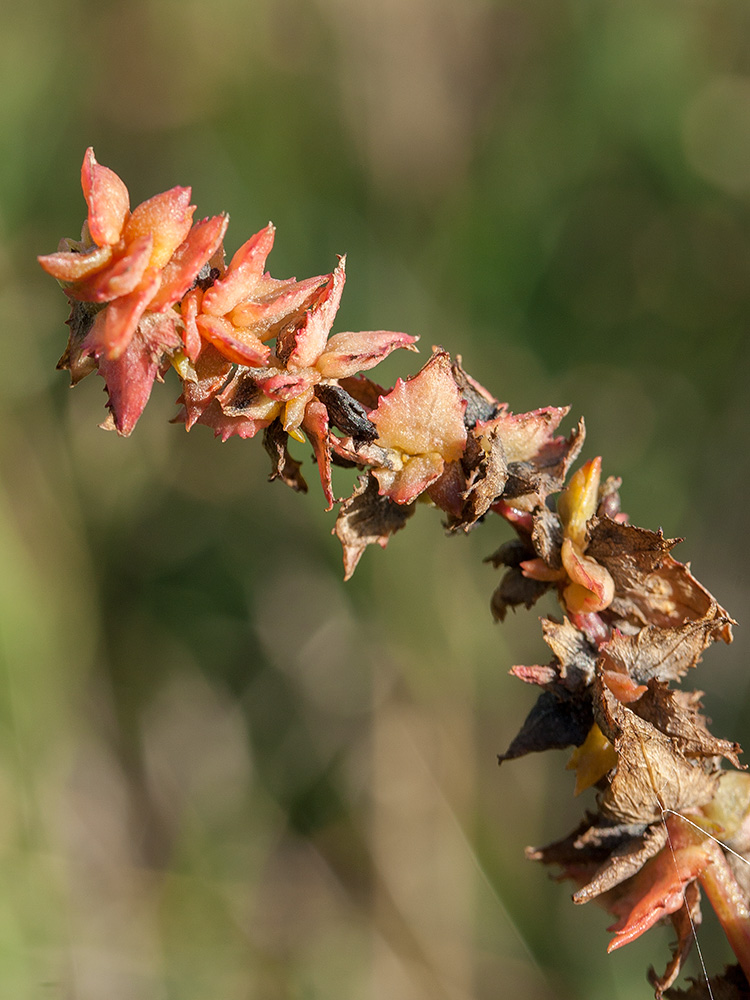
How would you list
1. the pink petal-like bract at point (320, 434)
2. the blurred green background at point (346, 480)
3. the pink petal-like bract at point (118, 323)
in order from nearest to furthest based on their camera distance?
the pink petal-like bract at point (118, 323) → the pink petal-like bract at point (320, 434) → the blurred green background at point (346, 480)

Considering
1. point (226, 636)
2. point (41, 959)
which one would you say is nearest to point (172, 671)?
point (226, 636)

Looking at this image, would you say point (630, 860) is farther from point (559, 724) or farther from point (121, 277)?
point (121, 277)

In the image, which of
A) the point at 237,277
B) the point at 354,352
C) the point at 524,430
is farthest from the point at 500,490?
the point at 237,277

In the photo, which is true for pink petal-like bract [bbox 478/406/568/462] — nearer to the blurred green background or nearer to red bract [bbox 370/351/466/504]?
red bract [bbox 370/351/466/504]

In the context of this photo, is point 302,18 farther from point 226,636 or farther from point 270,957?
point 270,957

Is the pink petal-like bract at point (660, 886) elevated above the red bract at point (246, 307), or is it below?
below

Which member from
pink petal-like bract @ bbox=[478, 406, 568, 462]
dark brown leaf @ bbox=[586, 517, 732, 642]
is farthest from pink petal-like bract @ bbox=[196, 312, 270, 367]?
dark brown leaf @ bbox=[586, 517, 732, 642]

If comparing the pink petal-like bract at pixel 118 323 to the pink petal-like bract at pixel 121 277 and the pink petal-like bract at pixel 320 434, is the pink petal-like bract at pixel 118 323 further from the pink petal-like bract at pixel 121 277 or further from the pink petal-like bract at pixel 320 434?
the pink petal-like bract at pixel 320 434

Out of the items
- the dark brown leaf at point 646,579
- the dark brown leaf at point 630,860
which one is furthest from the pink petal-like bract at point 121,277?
the dark brown leaf at point 630,860
